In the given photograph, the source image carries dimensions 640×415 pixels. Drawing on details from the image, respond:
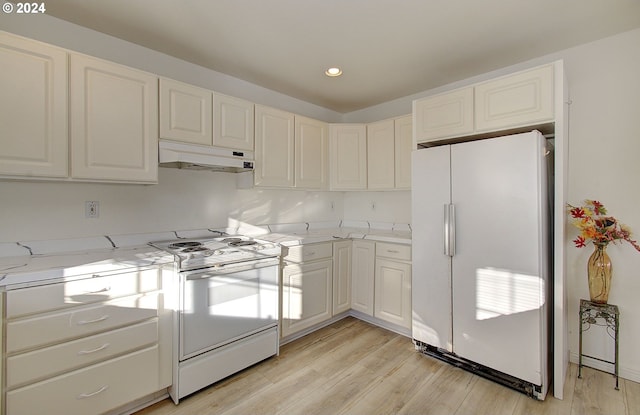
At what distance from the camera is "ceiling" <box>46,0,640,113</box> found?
5.96ft

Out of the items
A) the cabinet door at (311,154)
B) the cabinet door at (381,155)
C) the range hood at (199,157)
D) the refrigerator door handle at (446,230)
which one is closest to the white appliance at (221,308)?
the range hood at (199,157)

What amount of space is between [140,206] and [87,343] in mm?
1040

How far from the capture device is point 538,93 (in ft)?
6.31

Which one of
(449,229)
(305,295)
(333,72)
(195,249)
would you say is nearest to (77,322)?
(195,249)

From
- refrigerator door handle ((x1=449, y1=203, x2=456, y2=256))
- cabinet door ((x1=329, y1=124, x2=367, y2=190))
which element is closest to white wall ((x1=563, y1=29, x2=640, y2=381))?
refrigerator door handle ((x1=449, y1=203, x2=456, y2=256))

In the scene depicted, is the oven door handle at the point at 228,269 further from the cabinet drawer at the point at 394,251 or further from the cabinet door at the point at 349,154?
the cabinet door at the point at 349,154

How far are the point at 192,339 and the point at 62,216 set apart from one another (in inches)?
47.9

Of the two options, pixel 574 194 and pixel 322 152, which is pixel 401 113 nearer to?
pixel 322 152

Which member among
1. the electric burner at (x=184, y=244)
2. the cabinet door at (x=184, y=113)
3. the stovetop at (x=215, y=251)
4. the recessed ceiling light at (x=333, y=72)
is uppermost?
the recessed ceiling light at (x=333, y=72)

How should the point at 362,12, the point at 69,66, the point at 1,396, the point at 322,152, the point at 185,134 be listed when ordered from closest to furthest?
the point at 1,396 → the point at 69,66 → the point at 362,12 → the point at 185,134 → the point at 322,152

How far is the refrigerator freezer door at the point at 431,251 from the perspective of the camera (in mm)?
2270

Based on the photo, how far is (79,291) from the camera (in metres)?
1.52

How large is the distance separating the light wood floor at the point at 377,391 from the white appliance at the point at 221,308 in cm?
13

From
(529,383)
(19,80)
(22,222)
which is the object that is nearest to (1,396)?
(22,222)
